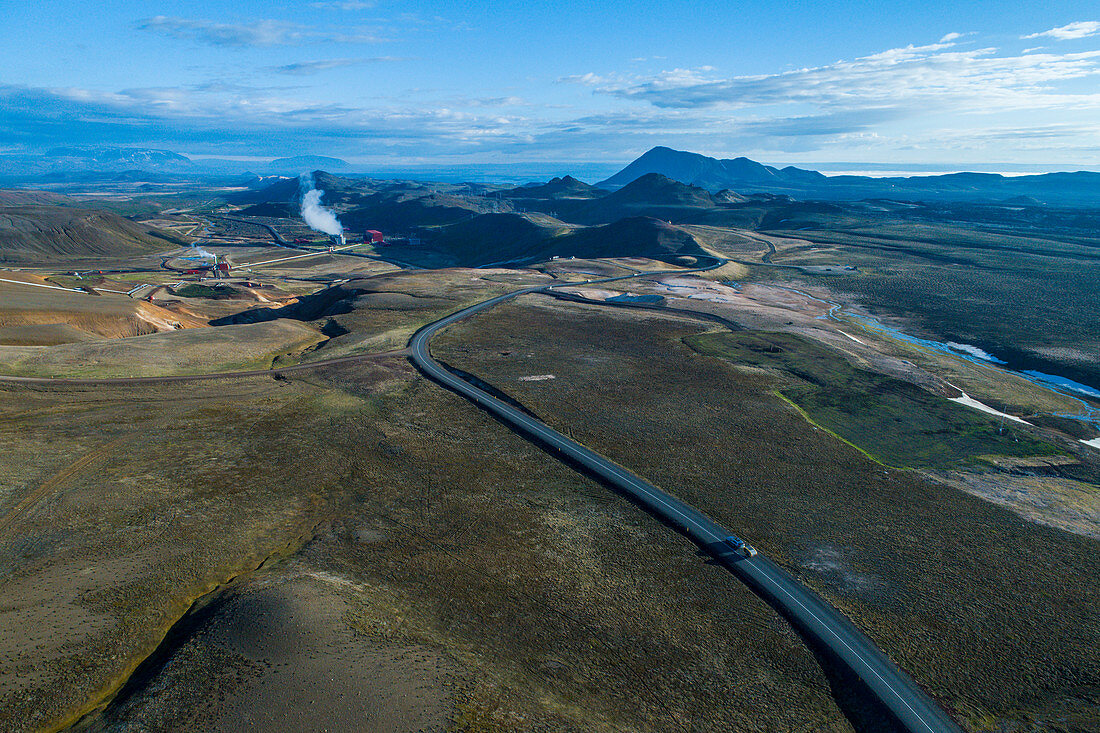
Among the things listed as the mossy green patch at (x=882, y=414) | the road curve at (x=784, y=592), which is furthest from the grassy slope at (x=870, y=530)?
the mossy green patch at (x=882, y=414)

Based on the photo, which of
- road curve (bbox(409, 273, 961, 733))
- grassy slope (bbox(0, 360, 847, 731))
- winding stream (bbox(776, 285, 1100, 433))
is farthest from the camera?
winding stream (bbox(776, 285, 1100, 433))

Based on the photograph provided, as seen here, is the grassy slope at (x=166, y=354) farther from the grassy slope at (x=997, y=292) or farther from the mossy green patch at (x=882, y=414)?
the grassy slope at (x=997, y=292)

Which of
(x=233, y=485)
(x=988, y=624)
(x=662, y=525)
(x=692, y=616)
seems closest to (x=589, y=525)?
(x=662, y=525)

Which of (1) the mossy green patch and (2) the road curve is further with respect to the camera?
(1) the mossy green patch

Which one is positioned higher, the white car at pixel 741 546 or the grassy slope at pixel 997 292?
the grassy slope at pixel 997 292

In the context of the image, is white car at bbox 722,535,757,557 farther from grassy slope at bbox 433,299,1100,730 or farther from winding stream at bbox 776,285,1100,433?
winding stream at bbox 776,285,1100,433

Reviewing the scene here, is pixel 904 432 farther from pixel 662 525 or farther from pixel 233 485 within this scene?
pixel 233 485

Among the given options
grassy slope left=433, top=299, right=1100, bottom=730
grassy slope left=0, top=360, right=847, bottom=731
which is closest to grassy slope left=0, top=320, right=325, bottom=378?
grassy slope left=0, top=360, right=847, bottom=731

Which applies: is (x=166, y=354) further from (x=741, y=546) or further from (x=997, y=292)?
A: (x=997, y=292)

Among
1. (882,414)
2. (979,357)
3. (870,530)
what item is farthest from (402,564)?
(979,357)
